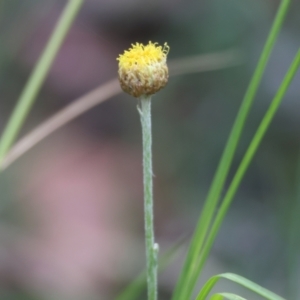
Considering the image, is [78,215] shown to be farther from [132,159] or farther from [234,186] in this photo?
[234,186]

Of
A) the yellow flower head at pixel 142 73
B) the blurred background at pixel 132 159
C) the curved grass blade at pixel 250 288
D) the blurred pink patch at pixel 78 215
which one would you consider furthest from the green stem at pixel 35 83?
the blurred pink patch at pixel 78 215

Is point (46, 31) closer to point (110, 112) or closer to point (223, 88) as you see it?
point (110, 112)

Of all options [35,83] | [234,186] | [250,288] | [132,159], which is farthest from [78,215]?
[250,288]

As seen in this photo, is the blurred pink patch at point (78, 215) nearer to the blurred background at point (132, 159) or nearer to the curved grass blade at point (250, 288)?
the blurred background at point (132, 159)

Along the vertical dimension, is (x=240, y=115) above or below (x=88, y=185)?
below

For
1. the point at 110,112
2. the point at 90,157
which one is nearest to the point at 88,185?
the point at 90,157

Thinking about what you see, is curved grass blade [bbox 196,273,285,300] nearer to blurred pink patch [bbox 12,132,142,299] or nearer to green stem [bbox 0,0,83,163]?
green stem [bbox 0,0,83,163]

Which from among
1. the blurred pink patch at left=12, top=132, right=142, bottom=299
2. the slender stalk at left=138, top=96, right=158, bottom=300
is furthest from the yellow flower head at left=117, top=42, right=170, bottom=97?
the blurred pink patch at left=12, top=132, right=142, bottom=299
